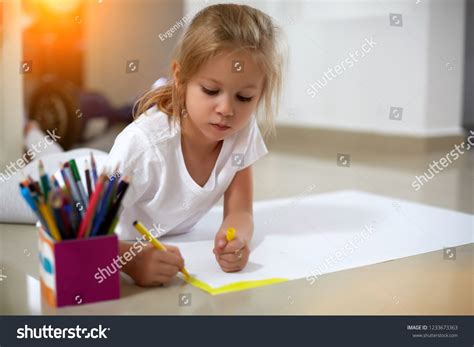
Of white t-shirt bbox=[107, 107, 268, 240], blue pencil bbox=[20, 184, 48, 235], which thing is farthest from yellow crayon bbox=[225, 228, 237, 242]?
blue pencil bbox=[20, 184, 48, 235]

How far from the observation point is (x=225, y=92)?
2.48ft

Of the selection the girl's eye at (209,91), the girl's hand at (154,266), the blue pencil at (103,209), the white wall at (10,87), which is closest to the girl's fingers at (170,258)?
the girl's hand at (154,266)

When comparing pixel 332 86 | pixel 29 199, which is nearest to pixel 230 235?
pixel 29 199

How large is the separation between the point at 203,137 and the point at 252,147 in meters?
0.10

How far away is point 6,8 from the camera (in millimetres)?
1136

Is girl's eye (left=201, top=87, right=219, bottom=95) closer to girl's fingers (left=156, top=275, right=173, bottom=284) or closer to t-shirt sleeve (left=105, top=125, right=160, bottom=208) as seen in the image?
t-shirt sleeve (left=105, top=125, right=160, bottom=208)

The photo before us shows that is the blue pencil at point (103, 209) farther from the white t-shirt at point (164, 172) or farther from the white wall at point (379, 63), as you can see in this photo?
the white wall at point (379, 63)

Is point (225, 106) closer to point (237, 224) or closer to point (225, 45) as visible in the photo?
point (225, 45)

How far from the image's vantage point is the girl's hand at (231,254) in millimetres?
756

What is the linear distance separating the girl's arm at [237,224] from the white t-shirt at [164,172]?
0.05ft

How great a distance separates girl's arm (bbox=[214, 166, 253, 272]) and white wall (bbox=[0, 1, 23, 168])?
487mm

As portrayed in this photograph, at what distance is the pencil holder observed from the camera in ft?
2.03
